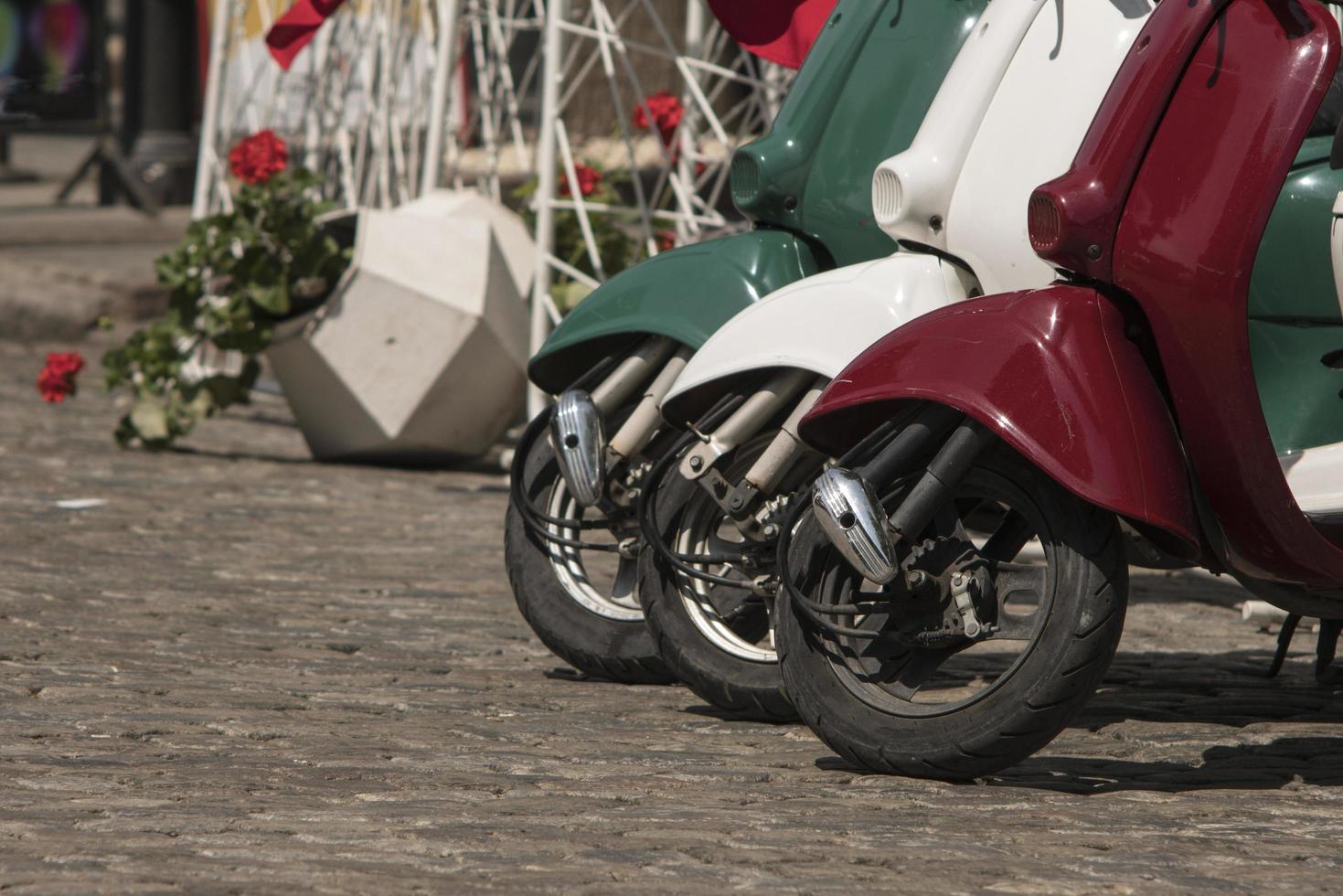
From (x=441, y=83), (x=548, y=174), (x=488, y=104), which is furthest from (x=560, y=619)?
(x=488, y=104)

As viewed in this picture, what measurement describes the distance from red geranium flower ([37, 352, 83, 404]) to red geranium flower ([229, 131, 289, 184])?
94 centimetres

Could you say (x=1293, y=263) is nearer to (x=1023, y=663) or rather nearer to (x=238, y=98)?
(x=1023, y=663)

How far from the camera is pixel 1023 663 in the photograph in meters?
3.34

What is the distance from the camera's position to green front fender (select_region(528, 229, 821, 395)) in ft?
14.2

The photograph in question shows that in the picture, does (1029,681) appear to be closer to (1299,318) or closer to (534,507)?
(1299,318)

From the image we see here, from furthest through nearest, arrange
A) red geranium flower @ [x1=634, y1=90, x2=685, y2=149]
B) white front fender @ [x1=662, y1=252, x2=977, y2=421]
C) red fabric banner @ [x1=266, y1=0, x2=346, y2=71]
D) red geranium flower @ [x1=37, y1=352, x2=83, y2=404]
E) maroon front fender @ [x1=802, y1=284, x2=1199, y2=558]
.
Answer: red geranium flower @ [x1=37, y1=352, x2=83, y2=404]
red geranium flower @ [x1=634, y1=90, x2=685, y2=149]
red fabric banner @ [x1=266, y1=0, x2=346, y2=71]
white front fender @ [x1=662, y1=252, x2=977, y2=421]
maroon front fender @ [x1=802, y1=284, x2=1199, y2=558]

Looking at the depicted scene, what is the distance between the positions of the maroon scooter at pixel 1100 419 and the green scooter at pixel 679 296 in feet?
2.81

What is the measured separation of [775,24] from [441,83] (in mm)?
3497

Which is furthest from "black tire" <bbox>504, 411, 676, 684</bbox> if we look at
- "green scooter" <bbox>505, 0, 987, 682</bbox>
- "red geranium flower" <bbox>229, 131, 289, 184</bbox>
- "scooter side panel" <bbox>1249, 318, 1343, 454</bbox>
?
"red geranium flower" <bbox>229, 131, 289, 184</bbox>

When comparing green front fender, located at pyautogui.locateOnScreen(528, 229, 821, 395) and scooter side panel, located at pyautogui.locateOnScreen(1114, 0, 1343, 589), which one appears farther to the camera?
green front fender, located at pyautogui.locateOnScreen(528, 229, 821, 395)

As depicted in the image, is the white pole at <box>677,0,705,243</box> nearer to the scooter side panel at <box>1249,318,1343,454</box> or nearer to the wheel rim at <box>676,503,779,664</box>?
the wheel rim at <box>676,503,779,664</box>

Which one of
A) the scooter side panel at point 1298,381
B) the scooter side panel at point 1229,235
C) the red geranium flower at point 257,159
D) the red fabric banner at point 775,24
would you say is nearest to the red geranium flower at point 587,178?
the red geranium flower at point 257,159

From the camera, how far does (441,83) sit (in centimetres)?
834

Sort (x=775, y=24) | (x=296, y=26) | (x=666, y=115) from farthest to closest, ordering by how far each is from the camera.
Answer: (x=666, y=115), (x=296, y=26), (x=775, y=24)
